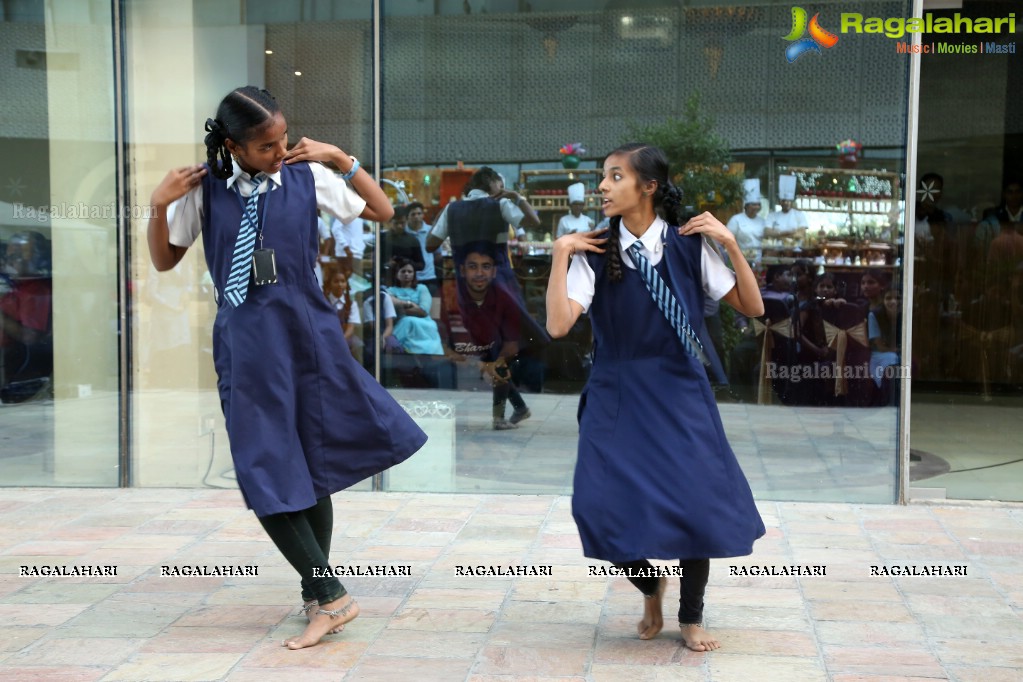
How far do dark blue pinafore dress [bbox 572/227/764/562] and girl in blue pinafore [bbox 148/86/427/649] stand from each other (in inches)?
26.8

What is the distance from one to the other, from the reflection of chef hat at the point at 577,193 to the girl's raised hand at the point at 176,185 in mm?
2820

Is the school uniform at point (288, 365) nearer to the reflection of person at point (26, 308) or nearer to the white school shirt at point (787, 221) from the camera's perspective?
the white school shirt at point (787, 221)

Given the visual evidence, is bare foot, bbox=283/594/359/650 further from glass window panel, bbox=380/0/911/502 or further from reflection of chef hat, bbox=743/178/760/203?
reflection of chef hat, bbox=743/178/760/203

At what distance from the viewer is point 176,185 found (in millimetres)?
3549

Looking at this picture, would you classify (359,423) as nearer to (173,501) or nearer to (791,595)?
(791,595)

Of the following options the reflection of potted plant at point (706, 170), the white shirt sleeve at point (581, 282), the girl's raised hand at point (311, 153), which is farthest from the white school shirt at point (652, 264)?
the reflection of potted plant at point (706, 170)

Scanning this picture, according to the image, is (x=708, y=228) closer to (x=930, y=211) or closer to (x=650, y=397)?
(x=650, y=397)

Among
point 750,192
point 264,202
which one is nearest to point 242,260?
point 264,202

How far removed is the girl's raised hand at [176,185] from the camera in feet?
11.6

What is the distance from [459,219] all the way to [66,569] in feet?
8.84

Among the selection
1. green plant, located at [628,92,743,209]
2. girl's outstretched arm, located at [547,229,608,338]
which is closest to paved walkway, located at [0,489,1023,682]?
girl's outstretched arm, located at [547,229,608,338]

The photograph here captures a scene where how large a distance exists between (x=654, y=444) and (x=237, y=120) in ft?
5.33

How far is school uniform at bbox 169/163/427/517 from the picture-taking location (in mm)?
3580

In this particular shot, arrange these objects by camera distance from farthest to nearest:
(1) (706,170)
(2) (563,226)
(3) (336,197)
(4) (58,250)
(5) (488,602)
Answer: (4) (58,250)
(2) (563,226)
(1) (706,170)
(5) (488,602)
(3) (336,197)
